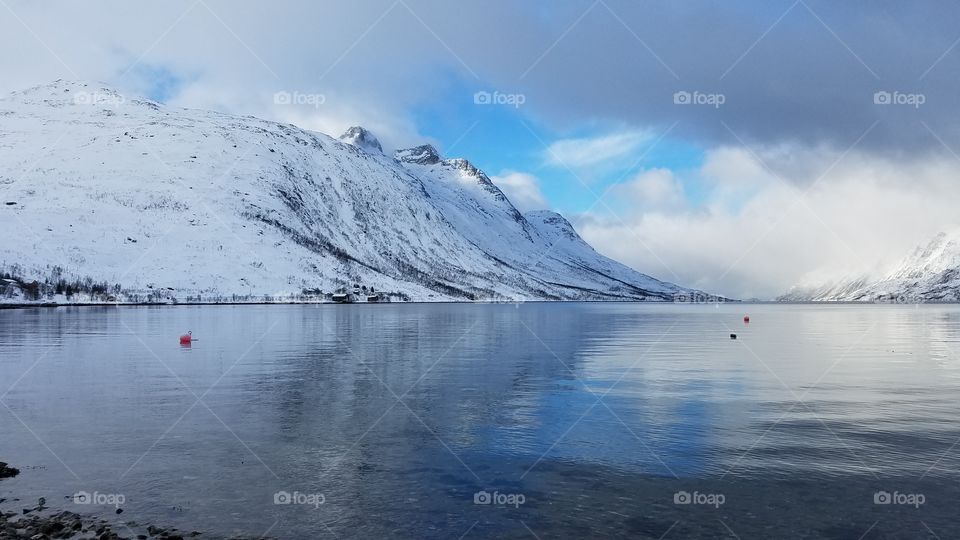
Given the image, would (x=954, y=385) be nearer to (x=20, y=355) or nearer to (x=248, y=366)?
(x=248, y=366)

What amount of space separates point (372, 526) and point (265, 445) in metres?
10.0

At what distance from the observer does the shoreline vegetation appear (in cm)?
1658

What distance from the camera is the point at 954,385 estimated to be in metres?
41.9

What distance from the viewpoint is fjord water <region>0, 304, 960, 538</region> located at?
18.2m

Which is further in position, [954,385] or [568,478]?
[954,385]

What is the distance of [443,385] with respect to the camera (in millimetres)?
40906

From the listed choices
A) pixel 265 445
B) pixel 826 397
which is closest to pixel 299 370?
pixel 265 445

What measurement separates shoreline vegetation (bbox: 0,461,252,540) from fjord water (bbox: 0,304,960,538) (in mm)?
604

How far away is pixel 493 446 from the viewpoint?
84.6 feet

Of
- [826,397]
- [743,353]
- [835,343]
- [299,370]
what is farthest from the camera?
[835,343]

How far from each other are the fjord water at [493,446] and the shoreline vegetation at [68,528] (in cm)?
60

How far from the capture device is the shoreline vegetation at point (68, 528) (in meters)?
16.6

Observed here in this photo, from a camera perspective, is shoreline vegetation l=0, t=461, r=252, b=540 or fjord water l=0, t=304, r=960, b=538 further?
fjord water l=0, t=304, r=960, b=538

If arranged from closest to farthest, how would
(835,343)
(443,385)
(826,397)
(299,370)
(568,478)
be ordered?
(568,478), (826,397), (443,385), (299,370), (835,343)
